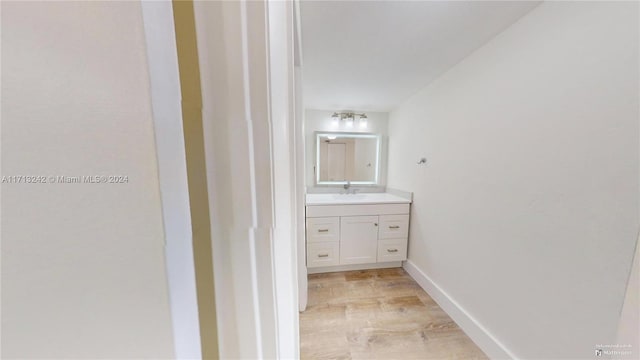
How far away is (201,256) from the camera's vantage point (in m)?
0.23

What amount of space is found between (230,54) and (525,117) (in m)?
1.45

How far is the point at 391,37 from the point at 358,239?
1.76 metres

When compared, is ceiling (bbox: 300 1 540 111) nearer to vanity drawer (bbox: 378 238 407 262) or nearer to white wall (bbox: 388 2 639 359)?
white wall (bbox: 388 2 639 359)

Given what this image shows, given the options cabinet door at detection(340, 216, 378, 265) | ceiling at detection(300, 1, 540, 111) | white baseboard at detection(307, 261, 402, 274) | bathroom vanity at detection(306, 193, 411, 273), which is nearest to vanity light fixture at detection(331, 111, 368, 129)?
ceiling at detection(300, 1, 540, 111)

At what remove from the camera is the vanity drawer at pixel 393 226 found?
2.18m

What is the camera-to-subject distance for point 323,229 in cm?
211

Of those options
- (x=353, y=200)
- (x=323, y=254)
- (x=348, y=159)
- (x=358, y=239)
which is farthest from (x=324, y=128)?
(x=323, y=254)

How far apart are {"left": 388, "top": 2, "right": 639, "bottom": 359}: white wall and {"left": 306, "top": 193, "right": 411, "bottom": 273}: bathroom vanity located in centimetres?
62

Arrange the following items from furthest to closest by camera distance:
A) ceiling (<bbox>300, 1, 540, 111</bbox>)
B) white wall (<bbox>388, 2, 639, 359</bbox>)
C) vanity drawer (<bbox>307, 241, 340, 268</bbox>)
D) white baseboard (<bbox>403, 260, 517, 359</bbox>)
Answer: vanity drawer (<bbox>307, 241, 340, 268</bbox>), white baseboard (<bbox>403, 260, 517, 359</bbox>), ceiling (<bbox>300, 1, 540, 111</bbox>), white wall (<bbox>388, 2, 639, 359</bbox>)

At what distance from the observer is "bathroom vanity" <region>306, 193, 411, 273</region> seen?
6.89 ft

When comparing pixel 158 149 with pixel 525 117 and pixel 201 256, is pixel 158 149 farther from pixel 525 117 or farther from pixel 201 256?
pixel 525 117

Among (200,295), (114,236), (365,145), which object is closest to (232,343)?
(200,295)

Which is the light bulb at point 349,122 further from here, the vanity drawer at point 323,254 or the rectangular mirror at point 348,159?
the vanity drawer at point 323,254

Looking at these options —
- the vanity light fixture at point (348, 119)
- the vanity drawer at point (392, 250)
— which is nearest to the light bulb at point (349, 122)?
the vanity light fixture at point (348, 119)
